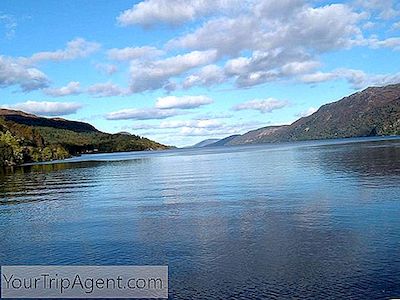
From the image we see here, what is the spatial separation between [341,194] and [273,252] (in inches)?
974

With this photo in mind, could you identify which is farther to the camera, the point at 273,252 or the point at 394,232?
the point at 394,232

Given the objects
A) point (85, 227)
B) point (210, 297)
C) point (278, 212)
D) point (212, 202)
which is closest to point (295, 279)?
point (210, 297)

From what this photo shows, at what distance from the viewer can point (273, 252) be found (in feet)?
85.6

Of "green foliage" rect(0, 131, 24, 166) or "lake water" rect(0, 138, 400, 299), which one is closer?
"lake water" rect(0, 138, 400, 299)

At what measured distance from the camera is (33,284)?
2264 cm

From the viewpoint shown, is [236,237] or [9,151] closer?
[236,237]

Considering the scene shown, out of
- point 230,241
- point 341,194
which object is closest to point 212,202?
point 341,194

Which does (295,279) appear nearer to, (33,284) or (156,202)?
(33,284)

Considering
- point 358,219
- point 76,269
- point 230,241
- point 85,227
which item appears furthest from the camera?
point 85,227

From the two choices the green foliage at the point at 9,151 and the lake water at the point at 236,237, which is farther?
the green foliage at the point at 9,151

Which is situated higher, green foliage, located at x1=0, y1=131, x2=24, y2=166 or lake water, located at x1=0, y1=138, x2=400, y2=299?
green foliage, located at x1=0, y1=131, x2=24, y2=166

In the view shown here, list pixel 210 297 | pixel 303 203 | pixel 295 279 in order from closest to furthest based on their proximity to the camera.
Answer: pixel 210 297
pixel 295 279
pixel 303 203

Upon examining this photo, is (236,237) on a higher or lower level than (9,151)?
lower

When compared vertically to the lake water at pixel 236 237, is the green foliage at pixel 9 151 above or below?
above
